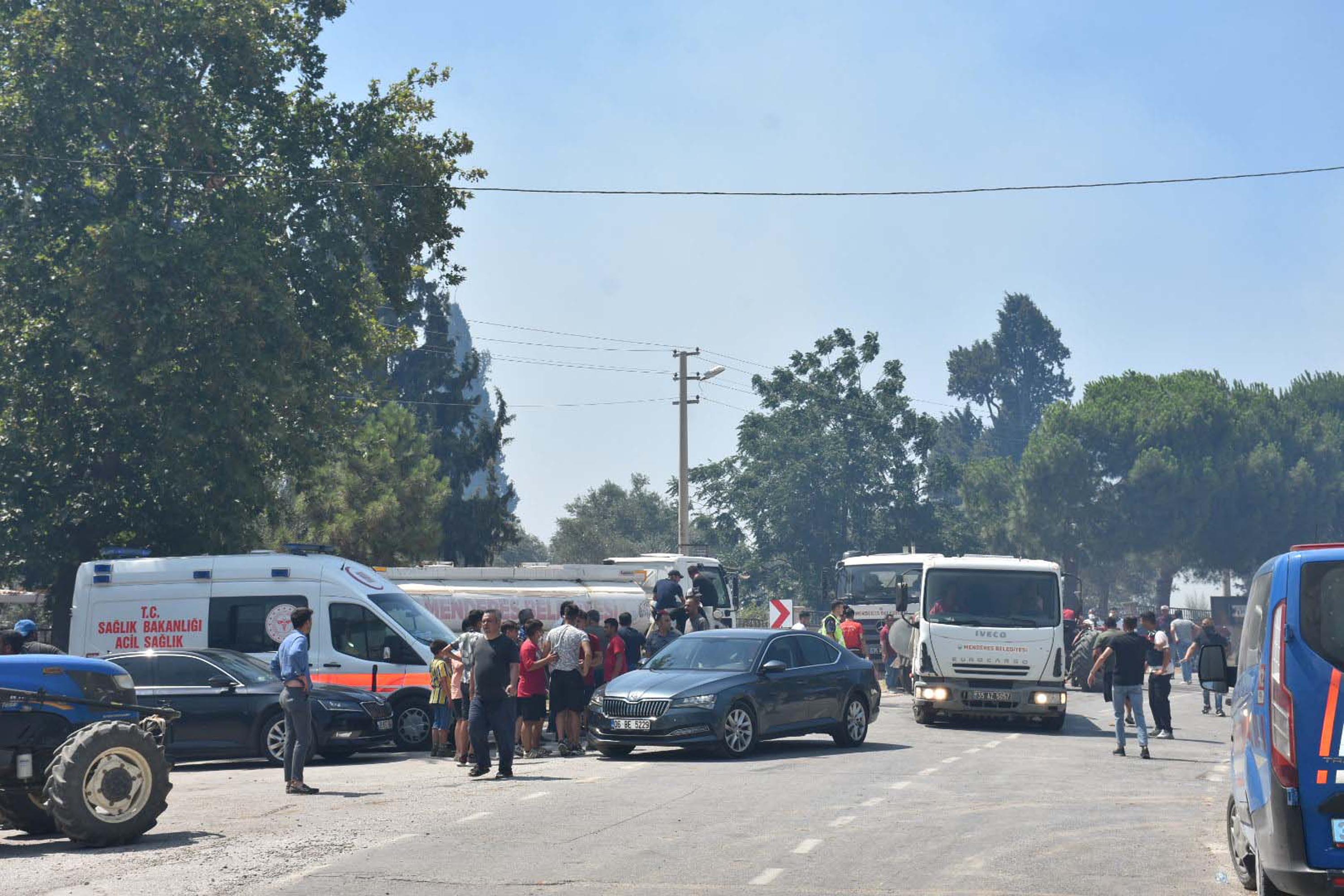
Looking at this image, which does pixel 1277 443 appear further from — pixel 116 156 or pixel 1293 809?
pixel 1293 809

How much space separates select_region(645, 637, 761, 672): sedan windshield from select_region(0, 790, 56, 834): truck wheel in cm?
863

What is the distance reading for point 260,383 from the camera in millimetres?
26516

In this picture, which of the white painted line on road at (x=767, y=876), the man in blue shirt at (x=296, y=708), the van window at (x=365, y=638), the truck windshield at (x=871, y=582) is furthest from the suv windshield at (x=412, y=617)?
the truck windshield at (x=871, y=582)

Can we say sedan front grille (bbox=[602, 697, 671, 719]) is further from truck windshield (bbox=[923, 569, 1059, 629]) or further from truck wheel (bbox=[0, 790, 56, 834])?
truck wheel (bbox=[0, 790, 56, 834])

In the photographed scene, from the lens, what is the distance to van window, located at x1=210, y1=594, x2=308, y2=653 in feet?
70.2

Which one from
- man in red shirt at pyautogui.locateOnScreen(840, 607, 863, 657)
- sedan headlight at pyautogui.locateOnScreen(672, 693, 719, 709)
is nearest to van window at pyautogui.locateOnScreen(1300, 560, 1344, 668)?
sedan headlight at pyautogui.locateOnScreen(672, 693, 719, 709)

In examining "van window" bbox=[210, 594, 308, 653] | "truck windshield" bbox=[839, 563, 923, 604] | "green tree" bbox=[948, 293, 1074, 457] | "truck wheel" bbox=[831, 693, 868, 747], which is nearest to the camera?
"truck wheel" bbox=[831, 693, 868, 747]

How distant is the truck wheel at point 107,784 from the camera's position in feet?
36.9

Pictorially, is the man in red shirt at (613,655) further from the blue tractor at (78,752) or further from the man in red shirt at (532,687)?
the blue tractor at (78,752)

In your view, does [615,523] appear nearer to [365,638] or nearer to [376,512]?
[376,512]

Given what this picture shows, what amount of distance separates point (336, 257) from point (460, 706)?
13003 millimetres

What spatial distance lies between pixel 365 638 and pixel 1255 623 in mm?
14642

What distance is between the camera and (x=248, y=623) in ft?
70.5

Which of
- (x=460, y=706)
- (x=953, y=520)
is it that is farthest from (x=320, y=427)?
(x=953, y=520)
